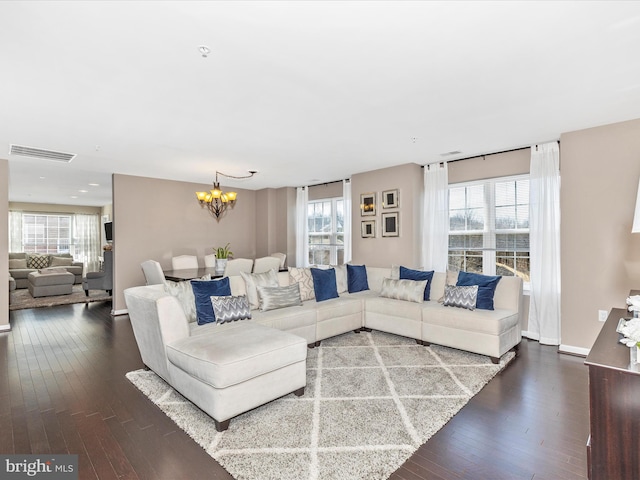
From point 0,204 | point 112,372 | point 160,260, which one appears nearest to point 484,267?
point 112,372

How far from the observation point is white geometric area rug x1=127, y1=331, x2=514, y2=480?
2.00 meters

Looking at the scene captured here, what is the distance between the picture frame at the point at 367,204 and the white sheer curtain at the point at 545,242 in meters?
2.36

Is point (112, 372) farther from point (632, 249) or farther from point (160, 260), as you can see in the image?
point (632, 249)

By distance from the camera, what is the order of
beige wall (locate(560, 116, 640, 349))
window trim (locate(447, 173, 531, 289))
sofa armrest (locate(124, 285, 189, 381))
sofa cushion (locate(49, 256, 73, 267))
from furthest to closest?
1. sofa cushion (locate(49, 256, 73, 267))
2. window trim (locate(447, 173, 531, 289))
3. beige wall (locate(560, 116, 640, 349))
4. sofa armrest (locate(124, 285, 189, 381))

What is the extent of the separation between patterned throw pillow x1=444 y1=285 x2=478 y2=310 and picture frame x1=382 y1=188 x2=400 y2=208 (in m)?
1.89

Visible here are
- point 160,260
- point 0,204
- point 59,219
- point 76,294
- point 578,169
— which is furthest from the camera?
point 59,219

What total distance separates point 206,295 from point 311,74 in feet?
7.64

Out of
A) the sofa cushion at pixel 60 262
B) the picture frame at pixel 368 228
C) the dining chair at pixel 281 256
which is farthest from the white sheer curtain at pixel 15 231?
the picture frame at pixel 368 228

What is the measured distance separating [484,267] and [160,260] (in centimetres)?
588

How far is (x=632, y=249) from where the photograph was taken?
3.49 meters

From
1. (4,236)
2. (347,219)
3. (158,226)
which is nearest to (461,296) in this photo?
(347,219)

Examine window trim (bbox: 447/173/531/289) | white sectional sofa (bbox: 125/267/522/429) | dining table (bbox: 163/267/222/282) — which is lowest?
white sectional sofa (bbox: 125/267/522/429)

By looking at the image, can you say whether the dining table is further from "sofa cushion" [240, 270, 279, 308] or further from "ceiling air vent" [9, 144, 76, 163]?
"ceiling air vent" [9, 144, 76, 163]

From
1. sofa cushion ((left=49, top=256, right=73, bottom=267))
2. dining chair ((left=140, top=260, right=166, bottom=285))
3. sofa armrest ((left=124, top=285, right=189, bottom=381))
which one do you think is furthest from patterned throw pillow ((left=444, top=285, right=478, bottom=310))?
sofa cushion ((left=49, top=256, right=73, bottom=267))
